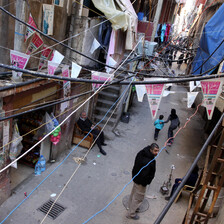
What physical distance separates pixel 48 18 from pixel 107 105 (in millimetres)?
6516

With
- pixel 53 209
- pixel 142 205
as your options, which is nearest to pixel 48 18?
pixel 53 209

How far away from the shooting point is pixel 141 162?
228 inches

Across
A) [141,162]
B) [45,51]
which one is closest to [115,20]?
[45,51]

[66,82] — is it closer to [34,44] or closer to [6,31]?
[34,44]

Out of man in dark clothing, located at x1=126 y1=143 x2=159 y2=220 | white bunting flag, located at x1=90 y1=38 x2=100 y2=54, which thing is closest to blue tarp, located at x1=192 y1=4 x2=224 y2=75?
white bunting flag, located at x1=90 y1=38 x2=100 y2=54

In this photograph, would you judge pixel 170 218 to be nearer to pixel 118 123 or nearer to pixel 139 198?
pixel 139 198

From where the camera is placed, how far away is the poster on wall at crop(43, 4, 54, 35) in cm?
624

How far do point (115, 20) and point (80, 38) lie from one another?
1432 mm

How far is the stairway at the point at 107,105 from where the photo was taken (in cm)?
1197

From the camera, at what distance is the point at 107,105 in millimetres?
12289

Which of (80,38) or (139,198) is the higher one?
(80,38)

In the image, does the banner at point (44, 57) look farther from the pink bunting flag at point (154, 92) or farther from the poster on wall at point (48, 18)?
the pink bunting flag at point (154, 92)

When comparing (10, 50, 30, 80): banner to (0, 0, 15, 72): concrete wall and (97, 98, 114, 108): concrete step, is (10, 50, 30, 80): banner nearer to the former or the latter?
(0, 0, 15, 72): concrete wall

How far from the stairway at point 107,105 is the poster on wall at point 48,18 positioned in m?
6.14
